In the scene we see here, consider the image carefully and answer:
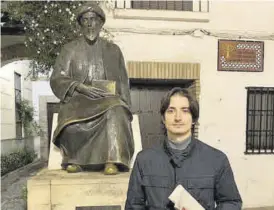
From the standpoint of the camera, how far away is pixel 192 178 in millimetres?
1407

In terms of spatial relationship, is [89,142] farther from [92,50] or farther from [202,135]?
[202,135]

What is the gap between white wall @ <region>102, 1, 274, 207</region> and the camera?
5.67 meters

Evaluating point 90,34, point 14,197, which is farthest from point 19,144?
point 90,34

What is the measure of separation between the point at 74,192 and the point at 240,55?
410 cm

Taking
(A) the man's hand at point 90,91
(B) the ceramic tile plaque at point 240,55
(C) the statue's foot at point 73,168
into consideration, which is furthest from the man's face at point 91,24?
(B) the ceramic tile plaque at point 240,55

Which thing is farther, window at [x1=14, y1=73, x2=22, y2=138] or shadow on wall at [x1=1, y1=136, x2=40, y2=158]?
window at [x1=14, y1=73, x2=22, y2=138]

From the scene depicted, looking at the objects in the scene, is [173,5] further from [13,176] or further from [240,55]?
[13,176]

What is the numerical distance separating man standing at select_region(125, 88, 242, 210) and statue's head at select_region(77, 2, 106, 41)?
212 cm

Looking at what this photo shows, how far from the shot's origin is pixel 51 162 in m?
3.48

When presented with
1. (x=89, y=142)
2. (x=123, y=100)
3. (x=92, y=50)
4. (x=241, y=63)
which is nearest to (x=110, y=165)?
(x=89, y=142)

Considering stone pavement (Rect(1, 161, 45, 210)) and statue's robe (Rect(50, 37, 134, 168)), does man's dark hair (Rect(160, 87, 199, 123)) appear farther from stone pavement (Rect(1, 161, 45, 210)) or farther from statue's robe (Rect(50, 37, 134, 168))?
stone pavement (Rect(1, 161, 45, 210))

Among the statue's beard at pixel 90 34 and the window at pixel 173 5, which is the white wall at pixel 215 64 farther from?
the statue's beard at pixel 90 34

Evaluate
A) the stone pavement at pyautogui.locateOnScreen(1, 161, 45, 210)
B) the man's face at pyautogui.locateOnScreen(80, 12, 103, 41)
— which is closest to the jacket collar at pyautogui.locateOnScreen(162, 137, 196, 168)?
the man's face at pyautogui.locateOnScreen(80, 12, 103, 41)

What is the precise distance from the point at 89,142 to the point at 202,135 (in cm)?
313
